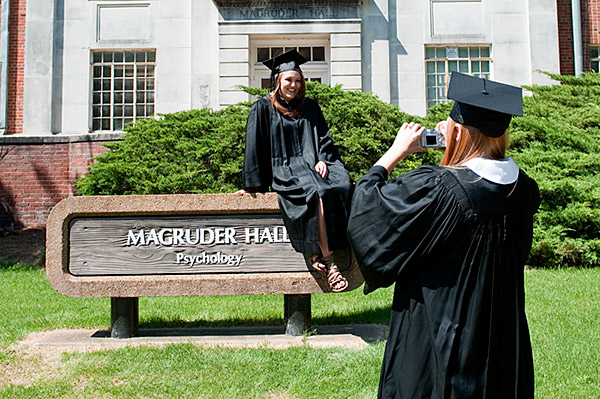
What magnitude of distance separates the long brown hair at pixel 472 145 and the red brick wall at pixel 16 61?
14.3 meters

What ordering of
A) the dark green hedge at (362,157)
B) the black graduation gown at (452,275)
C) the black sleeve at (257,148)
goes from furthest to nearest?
the dark green hedge at (362,157)
the black sleeve at (257,148)
the black graduation gown at (452,275)

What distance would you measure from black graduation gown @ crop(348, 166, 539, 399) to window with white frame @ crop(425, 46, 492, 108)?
41.6 feet

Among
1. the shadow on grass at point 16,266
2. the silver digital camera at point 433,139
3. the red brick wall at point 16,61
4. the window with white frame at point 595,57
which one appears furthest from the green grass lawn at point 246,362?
the window with white frame at point 595,57

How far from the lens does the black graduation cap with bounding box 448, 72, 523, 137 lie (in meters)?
2.08

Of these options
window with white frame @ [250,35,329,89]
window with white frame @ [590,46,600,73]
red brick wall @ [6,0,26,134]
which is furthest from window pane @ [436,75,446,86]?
red brick wall @ [6,0,26,134]

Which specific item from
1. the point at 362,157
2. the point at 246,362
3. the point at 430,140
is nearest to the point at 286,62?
the point at 246,362

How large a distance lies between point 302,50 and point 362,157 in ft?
22.2

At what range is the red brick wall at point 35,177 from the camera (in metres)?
13.5

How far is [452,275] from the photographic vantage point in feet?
6.84

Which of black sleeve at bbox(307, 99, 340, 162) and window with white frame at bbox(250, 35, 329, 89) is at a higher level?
window with white frame at bbox(250, 35, 329, 89)

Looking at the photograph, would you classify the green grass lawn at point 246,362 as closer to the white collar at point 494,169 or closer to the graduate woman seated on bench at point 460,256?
the graduate woman seated on bench at point 460,256

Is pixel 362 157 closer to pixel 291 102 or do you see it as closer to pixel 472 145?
pixel 291 102

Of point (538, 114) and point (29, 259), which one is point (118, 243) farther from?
point (538, 114)

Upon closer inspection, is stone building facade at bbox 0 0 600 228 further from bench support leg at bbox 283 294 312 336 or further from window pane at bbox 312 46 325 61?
bench support leg at bbox 283 294 312 336
